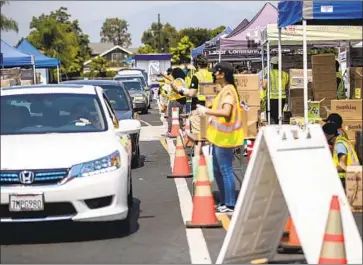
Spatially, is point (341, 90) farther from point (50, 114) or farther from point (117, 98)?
point (50, 114)

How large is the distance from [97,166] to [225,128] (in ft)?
6.11

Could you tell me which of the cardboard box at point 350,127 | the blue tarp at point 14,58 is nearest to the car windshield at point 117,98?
the cardboard box at point 350,127

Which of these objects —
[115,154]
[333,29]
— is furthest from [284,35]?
[115,154]

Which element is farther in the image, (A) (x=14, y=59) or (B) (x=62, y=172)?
(A) (x=14, y=59)

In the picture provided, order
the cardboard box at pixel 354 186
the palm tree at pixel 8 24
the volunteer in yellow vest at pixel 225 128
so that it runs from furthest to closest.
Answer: the palm tree at pixel 8 24 → the volunteer in yellow vest at pixel 225 128 → the cardboard box at pixel 354 186

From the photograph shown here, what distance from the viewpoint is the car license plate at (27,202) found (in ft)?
24.6

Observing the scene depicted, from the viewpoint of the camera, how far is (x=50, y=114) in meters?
8.95

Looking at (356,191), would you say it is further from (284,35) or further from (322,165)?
(284,35)

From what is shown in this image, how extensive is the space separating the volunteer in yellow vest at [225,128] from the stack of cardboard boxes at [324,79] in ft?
18.3

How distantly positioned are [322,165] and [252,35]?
48.8 feet

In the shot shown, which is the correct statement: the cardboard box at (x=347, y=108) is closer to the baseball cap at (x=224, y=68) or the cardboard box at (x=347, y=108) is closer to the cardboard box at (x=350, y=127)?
the cardboard box at (x=350, y=127)

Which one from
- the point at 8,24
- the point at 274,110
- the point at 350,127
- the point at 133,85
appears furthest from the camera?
the point at 8,24

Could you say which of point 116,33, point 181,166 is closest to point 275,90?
point 181,166

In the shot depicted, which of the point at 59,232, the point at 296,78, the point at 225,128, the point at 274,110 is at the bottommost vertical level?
the point at 59,232
